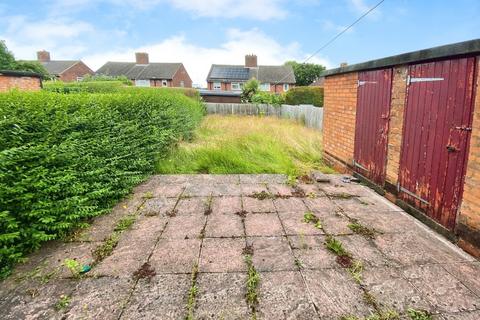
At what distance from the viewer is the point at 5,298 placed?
6.89 ft

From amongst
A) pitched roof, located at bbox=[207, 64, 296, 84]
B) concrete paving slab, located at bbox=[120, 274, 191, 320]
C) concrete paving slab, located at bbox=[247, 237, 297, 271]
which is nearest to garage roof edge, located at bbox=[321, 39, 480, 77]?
concrete paving slab, located at bbox=[247, 237, 297, 271]

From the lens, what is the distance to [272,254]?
2713 mm

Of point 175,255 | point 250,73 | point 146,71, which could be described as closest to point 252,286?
point 175,255

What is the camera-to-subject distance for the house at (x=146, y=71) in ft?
128

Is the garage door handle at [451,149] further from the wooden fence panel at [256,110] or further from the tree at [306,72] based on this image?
the tree at [306,72]

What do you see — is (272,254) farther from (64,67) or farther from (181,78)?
(64,67)

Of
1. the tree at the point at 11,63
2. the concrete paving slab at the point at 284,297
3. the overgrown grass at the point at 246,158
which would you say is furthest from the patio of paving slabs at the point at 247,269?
the tree at the point at 11,63

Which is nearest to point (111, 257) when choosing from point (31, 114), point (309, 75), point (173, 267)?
point (173, 267)

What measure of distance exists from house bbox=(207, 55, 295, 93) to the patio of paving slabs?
37.8 m

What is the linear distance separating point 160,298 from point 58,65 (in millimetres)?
49736

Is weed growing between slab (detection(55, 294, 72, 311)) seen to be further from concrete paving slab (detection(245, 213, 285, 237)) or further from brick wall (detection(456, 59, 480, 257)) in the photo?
brick wall (detection(456, 59, 480, 257))

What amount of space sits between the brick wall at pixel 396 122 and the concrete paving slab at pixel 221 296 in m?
3.14

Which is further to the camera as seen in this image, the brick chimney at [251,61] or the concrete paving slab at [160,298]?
the brick chimney at [251,61]

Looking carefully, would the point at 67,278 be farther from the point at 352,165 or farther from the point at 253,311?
the point at 352,165
